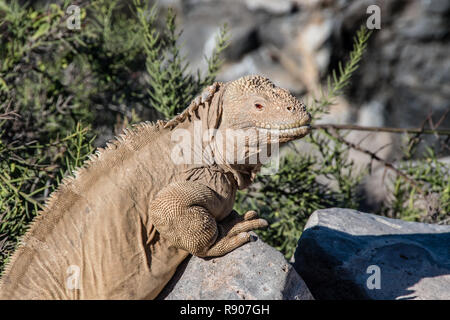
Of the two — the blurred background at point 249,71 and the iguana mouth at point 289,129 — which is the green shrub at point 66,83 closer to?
the blurred background at point 249,71

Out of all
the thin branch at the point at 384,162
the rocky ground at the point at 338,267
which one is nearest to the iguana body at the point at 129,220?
the rocky ground at the point at 338,267

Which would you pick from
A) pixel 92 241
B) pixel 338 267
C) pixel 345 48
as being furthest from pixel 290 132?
pixel 345 48

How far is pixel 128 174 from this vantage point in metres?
3.29

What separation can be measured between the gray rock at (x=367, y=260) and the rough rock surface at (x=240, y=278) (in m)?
0.77

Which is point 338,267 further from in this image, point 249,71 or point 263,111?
point 249,71

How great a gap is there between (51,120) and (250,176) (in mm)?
3161

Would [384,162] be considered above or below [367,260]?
above

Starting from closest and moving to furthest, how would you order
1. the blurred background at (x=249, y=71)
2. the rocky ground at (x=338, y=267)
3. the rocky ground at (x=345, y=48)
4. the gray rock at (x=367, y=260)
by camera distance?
1. the rocky ground at (x=338, y=267)
2. the gray rock at (x=367, y=260)
3. the blurred background at (x=249, y=71)
4. the rocky ground at (x=345, y=48)

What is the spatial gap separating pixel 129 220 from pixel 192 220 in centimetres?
39

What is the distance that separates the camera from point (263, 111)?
3281 mm

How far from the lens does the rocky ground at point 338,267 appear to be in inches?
131

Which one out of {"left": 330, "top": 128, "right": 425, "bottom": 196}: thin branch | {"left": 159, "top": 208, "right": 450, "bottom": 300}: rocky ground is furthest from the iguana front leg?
{"left": 330, "top": 128, "right": 425, "bottom": 196}: thin branch

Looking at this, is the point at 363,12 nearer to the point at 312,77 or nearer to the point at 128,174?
the point at 312,77
